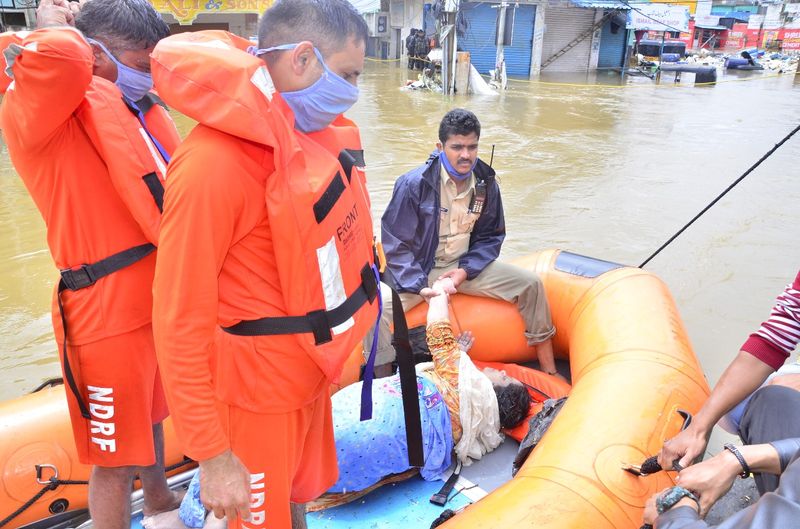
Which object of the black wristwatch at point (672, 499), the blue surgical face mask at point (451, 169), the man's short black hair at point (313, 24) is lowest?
the black wristwatch at point (672, 499)

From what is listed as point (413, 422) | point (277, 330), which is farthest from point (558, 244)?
point (277, 330)

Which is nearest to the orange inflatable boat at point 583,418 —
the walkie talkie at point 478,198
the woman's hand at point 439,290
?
the woman's hand at point 439,290

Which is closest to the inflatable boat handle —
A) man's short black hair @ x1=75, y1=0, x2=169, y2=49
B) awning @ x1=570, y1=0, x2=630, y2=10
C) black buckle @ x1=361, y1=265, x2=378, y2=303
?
black buckle @ x1=361, y1=265, x2=378, y2=303

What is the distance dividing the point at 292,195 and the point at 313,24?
400mm

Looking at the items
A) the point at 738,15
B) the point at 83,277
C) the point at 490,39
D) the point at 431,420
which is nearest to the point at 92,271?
the point at 83,277

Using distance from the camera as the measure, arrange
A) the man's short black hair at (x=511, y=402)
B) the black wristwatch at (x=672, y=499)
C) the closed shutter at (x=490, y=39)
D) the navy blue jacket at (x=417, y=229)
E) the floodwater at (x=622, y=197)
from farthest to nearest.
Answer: the closed shutter at (x=490, y=39) < the floodwater at (x=622, y=197) < the navy blue jacket at (x=417, y=229) < the man's short black hair at (x=511, y=402) < the black wristwatch at (x=672, y=499)

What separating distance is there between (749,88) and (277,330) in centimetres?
2272

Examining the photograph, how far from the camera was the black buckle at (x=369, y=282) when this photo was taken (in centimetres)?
153

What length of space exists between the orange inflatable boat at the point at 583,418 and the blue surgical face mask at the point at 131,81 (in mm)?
1382

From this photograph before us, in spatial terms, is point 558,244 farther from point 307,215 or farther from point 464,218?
point 307,215

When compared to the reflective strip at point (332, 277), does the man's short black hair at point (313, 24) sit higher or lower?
higher

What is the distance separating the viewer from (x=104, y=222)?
1.60 meters

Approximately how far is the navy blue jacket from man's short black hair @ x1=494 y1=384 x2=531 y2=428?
0.76 meters

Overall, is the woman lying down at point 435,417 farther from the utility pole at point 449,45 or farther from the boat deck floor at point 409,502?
the utility pole at point 449,45
